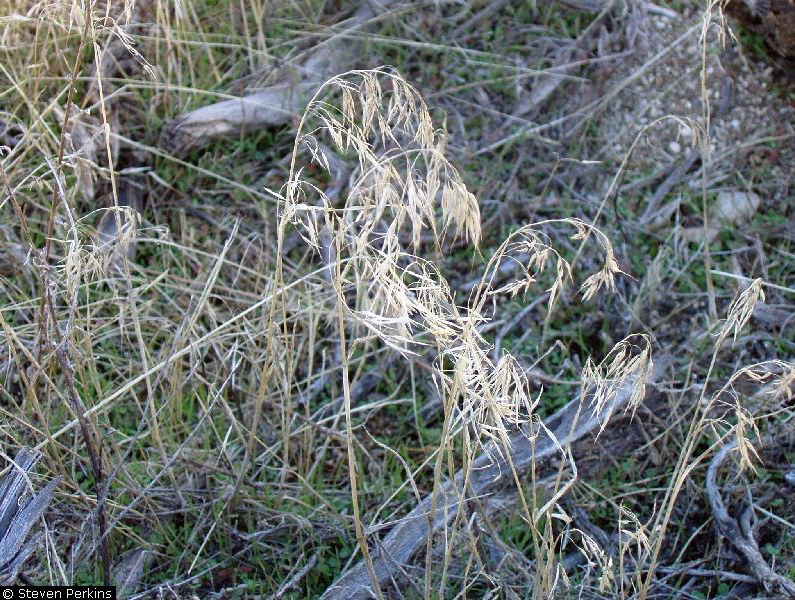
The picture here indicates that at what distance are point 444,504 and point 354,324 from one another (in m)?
0.59

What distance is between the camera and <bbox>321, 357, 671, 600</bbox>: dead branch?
1.87 metres

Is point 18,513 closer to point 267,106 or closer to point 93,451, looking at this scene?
point 93,451

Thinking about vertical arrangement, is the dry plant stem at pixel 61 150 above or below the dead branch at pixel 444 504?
above

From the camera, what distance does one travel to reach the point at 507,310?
261 cm

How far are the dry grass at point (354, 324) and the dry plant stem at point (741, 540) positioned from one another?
5 cm

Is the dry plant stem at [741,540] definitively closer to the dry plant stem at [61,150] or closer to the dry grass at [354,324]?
the dry grass at [354,324]

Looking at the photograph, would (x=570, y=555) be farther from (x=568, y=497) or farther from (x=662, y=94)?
(x=662, y=94)

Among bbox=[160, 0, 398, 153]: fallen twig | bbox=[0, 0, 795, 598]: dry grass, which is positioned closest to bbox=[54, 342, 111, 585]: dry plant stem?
bbox=[0, 0, 795, 598]: dry grass

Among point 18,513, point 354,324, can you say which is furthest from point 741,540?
point 18,513

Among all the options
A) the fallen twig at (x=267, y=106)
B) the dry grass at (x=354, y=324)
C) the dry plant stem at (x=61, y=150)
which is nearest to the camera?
the dry plant stem at (x=61, y=150)

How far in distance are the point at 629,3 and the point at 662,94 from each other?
440 millimetres

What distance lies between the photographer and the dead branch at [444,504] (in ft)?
6.14

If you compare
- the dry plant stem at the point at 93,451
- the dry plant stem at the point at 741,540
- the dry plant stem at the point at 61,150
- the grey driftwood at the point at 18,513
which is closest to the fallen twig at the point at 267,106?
the dry plant stem at the point at 61,150

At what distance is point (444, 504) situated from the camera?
77.5 inches
